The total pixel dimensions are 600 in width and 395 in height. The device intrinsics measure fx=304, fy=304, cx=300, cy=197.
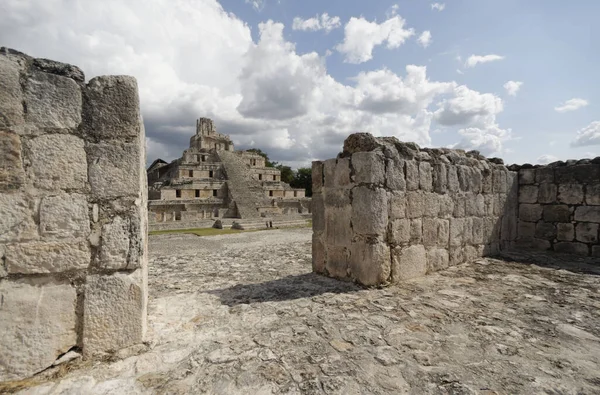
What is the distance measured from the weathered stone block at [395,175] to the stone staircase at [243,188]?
60.4 feet

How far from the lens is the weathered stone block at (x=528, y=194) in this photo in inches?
277

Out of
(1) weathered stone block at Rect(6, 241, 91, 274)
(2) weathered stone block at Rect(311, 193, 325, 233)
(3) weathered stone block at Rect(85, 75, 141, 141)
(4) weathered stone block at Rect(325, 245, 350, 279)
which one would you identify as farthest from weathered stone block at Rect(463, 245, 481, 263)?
(1) weathered stone block at Rect(6, 241, 91, 274)

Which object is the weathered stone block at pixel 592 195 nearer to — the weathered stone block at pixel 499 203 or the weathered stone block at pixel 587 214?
the weathered stone block at pixel 587 214

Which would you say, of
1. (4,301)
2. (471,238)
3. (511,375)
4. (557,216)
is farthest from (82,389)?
(557,216)

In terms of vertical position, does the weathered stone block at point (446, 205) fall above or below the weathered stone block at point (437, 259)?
above

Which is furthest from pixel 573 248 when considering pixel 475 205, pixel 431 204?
pixel 431 204

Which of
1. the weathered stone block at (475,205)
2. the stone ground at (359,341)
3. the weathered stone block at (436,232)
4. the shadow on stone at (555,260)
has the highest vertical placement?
the weathered stone block at (475,205)

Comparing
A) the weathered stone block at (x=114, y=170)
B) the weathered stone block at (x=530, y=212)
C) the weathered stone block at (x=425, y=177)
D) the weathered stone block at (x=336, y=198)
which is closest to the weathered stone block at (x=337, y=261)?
the weathered stone block at (x=336, y=198)

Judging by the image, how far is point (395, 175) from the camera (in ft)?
14.3

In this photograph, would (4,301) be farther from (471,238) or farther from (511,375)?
(471,238)

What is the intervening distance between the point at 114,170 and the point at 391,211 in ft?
11.0

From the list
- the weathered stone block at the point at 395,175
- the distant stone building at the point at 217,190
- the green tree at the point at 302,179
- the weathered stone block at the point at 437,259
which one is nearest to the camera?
the weathered stone block at the point at 395,175

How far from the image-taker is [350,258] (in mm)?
4336

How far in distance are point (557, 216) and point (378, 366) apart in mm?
6945
